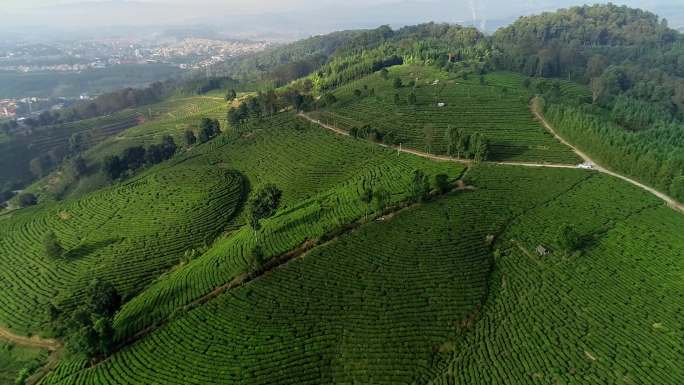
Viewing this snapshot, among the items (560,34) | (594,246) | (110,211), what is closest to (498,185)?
(594,246)

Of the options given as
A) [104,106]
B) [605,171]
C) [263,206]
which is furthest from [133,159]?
[104,106]

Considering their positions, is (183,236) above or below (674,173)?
below

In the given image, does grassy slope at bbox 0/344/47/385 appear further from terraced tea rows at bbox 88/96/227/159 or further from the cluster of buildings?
the cluster of buildings

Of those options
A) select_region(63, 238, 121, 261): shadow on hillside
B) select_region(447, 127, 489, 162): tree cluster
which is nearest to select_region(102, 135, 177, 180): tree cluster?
select_region(63, 238, 121, 261): shadow on hillside

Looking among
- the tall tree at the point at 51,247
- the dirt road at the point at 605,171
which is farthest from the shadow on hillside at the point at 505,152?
the tall tree at the point at 51,247

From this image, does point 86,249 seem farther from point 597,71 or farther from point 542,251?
point 597,71

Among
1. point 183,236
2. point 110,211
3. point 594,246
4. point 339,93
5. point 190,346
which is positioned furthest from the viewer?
point 339,93

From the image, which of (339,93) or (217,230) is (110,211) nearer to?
(217,230)
